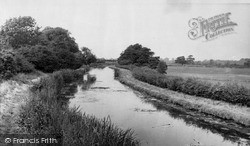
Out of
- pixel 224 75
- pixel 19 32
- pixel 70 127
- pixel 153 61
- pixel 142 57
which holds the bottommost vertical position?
pixel 224 75

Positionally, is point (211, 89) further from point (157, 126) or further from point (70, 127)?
point (70, 127)

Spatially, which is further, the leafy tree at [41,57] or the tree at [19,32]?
the tree at [19,32]

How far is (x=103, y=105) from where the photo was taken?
1532 cm

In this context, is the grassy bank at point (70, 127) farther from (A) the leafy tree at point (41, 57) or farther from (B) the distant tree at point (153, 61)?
(B) the distant tree at point (153, 61)

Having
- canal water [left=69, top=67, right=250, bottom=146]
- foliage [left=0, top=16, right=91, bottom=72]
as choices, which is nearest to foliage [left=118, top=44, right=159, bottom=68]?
foliage [left=0, top=16, right=91, bottom=72]

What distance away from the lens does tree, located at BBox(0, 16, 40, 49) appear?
3503 centimetres

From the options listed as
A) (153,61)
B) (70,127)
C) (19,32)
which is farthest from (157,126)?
(153,61)

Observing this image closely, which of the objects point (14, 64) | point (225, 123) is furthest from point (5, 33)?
point (225, 123)

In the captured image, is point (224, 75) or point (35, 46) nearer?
point (35, 46)

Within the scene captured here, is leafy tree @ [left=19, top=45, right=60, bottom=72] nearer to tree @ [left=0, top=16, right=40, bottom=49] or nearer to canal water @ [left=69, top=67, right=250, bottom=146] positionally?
tree @ [left=0, top=16, right=40, bottom=49]

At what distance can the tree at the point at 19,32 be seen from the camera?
35.0 metres

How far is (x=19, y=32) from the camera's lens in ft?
120

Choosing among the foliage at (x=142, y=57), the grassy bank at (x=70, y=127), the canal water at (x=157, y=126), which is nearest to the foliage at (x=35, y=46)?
the canal water at (x=157, y=126)

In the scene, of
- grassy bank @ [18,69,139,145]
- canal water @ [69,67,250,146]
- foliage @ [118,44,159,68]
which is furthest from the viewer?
foliage @ [118,44,159,68]
